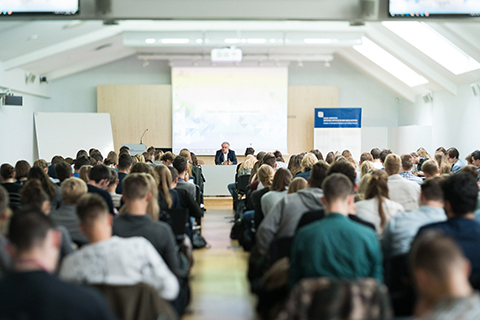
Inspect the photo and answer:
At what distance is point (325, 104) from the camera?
14969 millimetres

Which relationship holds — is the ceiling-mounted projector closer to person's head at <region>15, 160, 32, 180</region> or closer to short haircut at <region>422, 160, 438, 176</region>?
person's head at <region>15, 160, 32, 180</region>

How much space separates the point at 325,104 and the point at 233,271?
10420 millimetres

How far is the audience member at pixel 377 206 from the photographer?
3.88 m

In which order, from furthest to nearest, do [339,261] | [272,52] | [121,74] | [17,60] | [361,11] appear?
1. [121,74]
2. [272,52]
3. [17,60]
4. [361,11]
5. [339,261]

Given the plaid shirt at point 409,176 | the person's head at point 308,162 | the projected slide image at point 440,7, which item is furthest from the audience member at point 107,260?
the plaid shirt at point 409,176

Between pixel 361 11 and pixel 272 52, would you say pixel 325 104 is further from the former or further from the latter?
pixel 361 11

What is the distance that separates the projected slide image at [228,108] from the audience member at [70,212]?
35.2 ft

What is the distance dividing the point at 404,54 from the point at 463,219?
10.3 m

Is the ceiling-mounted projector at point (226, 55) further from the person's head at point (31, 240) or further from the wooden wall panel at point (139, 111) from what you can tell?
the person's head at point (31, 240)

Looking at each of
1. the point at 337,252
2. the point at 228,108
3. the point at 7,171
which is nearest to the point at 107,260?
the point at 337,252

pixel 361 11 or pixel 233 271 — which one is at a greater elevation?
pixel 361 11

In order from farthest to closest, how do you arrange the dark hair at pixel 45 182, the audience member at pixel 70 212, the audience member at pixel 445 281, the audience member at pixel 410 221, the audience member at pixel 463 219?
1. the dark hair at pixel 45 182
2. the audience member at pixel 70 212
3. the audience member at pixel 410 221
4. the audience member at pixel 463 219
5. the audience member at pixel 445 281

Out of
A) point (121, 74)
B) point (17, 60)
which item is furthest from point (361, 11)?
point (121, 74)

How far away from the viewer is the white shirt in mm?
2250
